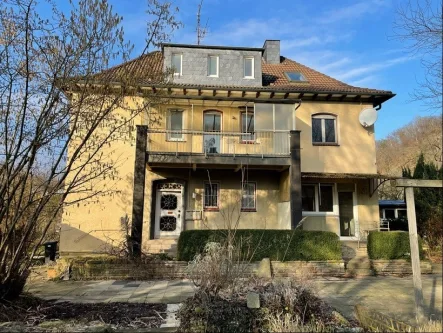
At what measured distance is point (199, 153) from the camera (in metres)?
12.1

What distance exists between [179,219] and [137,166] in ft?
12.0

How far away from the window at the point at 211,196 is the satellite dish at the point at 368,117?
7.27 m

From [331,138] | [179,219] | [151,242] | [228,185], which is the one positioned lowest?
[151,242]

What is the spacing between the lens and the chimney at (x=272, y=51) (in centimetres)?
1816

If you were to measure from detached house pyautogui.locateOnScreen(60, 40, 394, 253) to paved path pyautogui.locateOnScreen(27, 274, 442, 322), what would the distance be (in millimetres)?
3560

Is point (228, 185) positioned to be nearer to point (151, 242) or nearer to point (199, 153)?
point (199, 153)

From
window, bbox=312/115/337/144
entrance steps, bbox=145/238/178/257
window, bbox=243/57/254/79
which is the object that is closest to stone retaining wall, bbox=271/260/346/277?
entrance steps, bbox=145/238/178/257

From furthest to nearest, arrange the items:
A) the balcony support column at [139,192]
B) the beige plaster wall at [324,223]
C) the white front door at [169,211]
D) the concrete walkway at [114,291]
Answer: the beige plaster wall at [324,223] < the white front door at [169,211] < the balcony support column at [139,192] < the concrete walkway at [114,291]

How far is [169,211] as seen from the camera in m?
14.0

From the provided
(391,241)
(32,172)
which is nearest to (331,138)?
(391,241)

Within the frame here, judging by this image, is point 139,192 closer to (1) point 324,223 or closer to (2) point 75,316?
(2) point 75,316

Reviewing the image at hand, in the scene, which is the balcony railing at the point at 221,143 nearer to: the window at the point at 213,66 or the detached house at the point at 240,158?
the detached house at the point at 240,158

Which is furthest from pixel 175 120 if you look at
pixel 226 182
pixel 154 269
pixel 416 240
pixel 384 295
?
pixel 416 240

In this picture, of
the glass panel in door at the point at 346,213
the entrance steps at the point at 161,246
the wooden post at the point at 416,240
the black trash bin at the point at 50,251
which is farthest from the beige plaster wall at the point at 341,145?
the black trash bin at the point at 50,251
